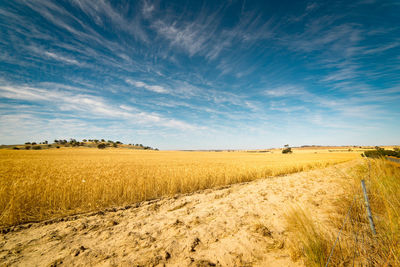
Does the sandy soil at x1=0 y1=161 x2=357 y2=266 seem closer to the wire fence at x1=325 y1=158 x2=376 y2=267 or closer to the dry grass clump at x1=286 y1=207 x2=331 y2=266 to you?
the dry grass clump at x1=286 y1=207 x2=331 y2=266

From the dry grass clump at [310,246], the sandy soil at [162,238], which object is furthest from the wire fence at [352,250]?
the sandy soil at [162,238]

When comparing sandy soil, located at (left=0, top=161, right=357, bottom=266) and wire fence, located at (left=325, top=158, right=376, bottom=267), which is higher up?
wire fence, located at (left=325, top=158, right=376, bottom=267)

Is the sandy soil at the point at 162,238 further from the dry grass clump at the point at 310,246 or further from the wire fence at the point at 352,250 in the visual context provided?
the wire fence at the point at 352,250

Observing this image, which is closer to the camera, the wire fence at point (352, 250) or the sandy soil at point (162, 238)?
the wire fence at point (352, 250)

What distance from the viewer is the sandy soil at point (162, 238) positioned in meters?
2.71

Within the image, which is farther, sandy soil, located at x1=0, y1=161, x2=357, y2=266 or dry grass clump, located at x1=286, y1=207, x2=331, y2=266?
sandy soil, located at x1=0, y1=161, x2=357, y2=266

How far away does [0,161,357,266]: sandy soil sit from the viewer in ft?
8.87

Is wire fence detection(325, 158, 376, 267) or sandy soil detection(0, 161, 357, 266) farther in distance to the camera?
sandy soil detection(0, 161, 357, 266)

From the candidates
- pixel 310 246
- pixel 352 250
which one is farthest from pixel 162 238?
pixel 352 250

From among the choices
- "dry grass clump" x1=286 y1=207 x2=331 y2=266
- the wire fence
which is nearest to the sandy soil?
"dry grass clump" x1=286 y1=207 x2=331 y2=266

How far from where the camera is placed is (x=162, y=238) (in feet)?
11.0

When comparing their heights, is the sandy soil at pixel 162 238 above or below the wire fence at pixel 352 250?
below

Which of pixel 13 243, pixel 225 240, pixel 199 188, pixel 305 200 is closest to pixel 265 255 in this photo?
pixel 225 240

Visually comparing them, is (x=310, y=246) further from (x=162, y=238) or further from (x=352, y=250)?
(x=162, y=238)
